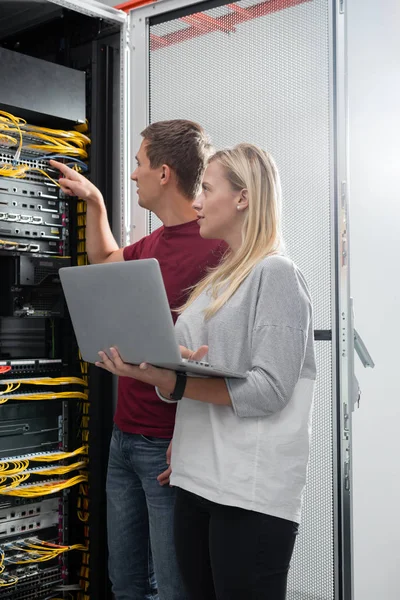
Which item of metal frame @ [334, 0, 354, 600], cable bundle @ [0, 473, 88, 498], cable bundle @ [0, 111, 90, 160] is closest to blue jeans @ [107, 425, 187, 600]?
cable bundle @ [0, 473, 88, 498]

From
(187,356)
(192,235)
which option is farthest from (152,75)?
(187,356)

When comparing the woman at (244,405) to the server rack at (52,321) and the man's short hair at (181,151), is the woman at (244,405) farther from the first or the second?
the server rack at (52,321)

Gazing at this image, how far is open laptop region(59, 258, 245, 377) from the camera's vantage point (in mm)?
1348

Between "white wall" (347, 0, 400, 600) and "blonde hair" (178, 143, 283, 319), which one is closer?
"blonde hair" (178, 143, 283, 319)

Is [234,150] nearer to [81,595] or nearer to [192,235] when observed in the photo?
[192,235]

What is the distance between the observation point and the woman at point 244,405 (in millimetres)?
1366

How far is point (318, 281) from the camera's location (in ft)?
6.42

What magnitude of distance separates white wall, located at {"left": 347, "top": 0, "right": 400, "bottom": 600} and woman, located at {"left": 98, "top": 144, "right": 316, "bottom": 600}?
1.00m

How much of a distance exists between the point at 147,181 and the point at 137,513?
37.2 inches

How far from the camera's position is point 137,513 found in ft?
6.65

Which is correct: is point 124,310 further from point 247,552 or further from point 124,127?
point 124,127

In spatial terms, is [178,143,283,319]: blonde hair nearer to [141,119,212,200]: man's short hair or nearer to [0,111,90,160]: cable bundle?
[141,119,212,200]: man's short hair

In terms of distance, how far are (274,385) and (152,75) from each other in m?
1.42

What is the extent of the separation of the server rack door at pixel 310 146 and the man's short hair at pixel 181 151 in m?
0.20
